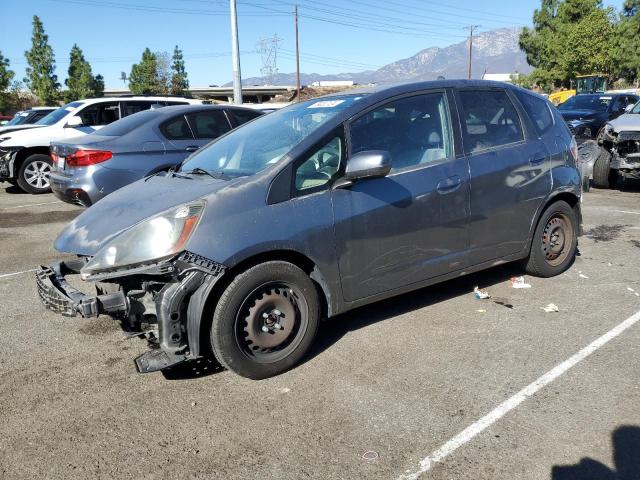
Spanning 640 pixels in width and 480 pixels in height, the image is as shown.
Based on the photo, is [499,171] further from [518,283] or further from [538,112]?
[518,283]

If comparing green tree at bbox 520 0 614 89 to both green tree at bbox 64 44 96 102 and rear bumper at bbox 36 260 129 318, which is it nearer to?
green tree at bbox 64 44 96 102

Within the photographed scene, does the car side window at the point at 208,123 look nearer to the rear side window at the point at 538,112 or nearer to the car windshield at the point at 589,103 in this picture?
the rear side window at the point at 538,112

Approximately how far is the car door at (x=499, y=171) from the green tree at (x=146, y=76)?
7561cm

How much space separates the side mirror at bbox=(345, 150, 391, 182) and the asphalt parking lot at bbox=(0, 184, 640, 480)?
1234mm

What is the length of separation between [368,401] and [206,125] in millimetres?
5773

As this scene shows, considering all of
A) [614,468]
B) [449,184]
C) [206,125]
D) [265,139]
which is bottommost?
[614,468]

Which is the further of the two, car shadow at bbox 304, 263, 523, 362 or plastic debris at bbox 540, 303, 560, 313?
plastic debris at bbox 540, 303, 560, 313

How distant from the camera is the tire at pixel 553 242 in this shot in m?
5.01

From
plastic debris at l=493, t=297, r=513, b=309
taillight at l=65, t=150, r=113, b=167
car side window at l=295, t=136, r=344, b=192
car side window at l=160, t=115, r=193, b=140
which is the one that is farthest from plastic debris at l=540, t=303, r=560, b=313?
taillight at l=65, t=150, r=113, b=167

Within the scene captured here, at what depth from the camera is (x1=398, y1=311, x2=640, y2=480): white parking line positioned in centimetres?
265

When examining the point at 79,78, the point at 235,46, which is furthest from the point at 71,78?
the point at 235,46

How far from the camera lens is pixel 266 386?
3441mm

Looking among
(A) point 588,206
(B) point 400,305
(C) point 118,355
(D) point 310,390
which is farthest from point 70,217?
(A) point 588,206

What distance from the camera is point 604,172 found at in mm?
10516
